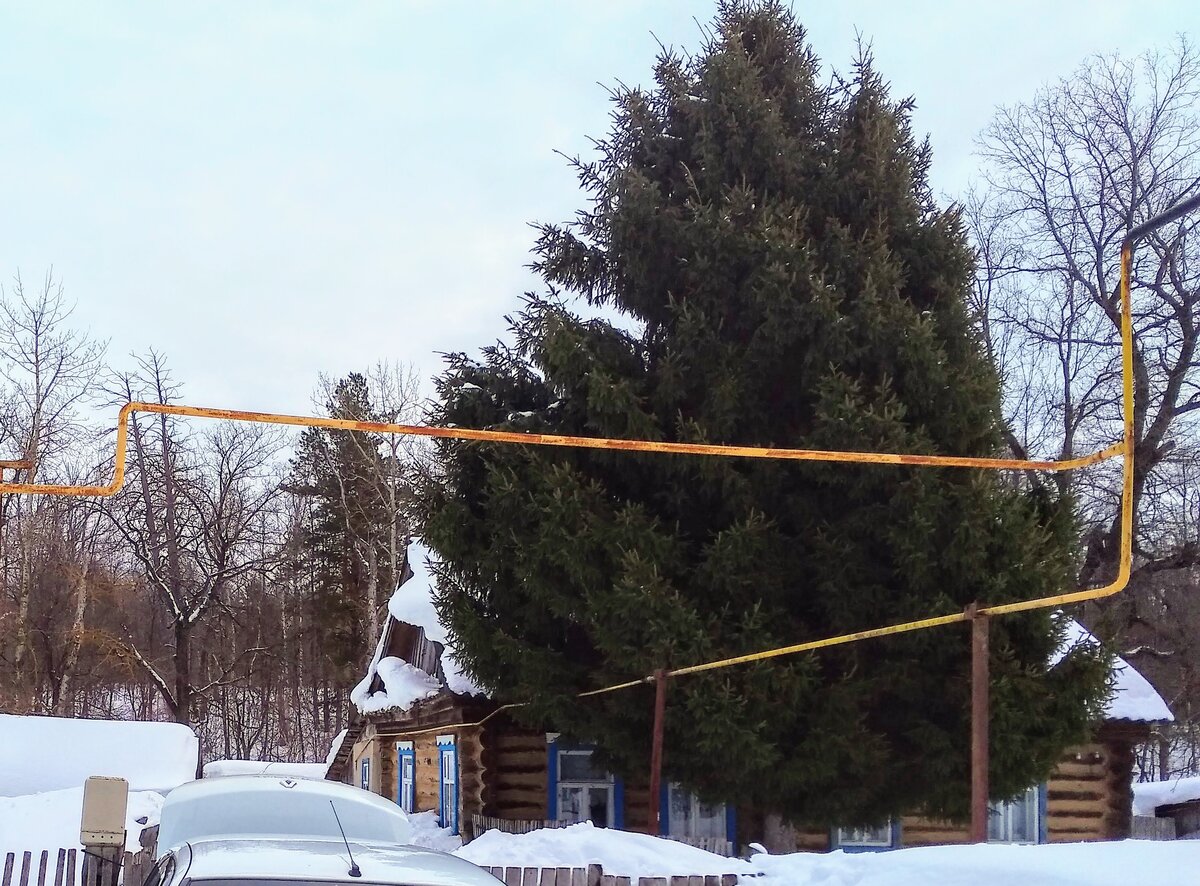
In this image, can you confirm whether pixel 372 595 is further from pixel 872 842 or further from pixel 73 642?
pixel 872 842

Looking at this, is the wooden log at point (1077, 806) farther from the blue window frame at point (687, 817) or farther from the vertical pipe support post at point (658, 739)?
the vertical pipe support post at point (658, 739)

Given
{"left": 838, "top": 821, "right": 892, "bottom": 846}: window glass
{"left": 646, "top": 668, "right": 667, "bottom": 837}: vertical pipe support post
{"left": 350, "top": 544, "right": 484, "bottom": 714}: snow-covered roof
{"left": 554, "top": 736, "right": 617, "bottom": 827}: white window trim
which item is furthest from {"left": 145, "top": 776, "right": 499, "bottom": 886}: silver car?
{"left": 838, "top": 821, "right": 892, "bottom": 846}: window glass

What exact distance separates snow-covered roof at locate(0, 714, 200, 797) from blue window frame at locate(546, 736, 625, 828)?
525 inches

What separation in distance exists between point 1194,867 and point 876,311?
316 inches

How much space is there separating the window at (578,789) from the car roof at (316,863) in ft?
35.5

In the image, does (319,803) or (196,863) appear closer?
(196,863)

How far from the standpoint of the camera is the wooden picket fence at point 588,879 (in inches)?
339

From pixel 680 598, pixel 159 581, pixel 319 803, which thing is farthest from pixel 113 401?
pixel 319 803

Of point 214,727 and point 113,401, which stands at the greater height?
point 113,401

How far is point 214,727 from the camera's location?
→ 5766 centimetres

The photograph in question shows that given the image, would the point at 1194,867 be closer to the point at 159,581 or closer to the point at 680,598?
the point at 680,598

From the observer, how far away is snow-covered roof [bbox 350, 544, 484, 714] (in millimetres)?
16672

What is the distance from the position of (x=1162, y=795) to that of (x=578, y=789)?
21760mm

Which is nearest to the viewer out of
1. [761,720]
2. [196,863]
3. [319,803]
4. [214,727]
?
[196,863]
